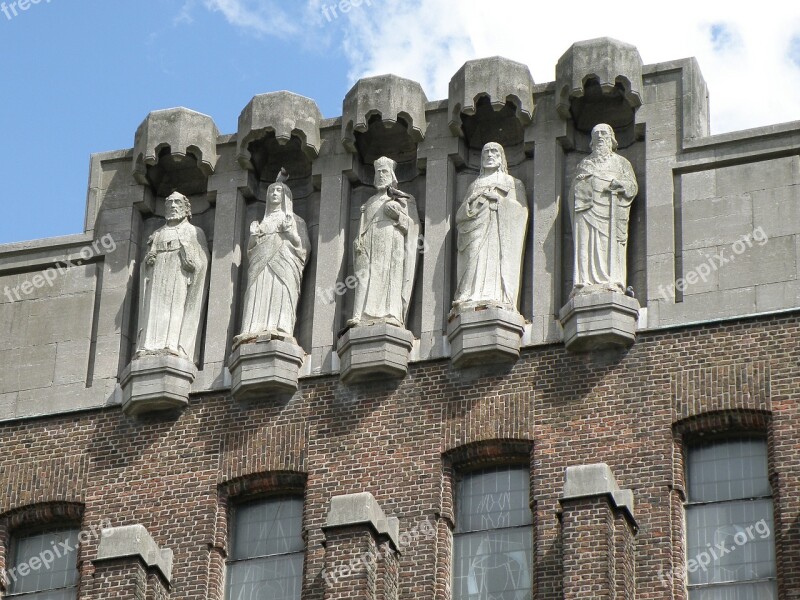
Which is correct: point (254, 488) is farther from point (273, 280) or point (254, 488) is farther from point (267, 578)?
point (273, 280)

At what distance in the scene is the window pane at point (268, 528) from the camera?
3934cm

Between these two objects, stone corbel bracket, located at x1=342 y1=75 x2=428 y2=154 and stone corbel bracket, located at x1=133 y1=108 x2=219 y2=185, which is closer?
stone corbel bracket, located at x1=342 y1=75 x2=428 y2=154

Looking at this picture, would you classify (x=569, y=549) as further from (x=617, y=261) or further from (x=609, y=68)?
(x=609, y=68)

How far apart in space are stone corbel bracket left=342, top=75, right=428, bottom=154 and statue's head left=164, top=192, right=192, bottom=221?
2.54 metres

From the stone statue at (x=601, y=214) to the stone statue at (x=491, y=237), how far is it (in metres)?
0.87

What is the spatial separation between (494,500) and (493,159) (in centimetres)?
502

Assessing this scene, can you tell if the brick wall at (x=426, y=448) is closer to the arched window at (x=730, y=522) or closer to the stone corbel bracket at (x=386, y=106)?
the arched window at (x=730, y=522)

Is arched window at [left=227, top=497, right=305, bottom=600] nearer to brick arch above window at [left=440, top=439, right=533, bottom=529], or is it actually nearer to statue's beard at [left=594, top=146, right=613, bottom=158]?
brick arch above window at [left=440, top=439, right=533, bottom=529]

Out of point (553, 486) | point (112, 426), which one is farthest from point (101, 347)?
point (553, 486)

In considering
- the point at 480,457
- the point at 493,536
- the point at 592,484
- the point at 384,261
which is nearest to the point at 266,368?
the point at 384,261

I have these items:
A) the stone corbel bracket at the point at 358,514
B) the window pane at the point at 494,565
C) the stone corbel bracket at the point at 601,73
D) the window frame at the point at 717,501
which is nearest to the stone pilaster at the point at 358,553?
the stone corbel bracket at the point at 358,514

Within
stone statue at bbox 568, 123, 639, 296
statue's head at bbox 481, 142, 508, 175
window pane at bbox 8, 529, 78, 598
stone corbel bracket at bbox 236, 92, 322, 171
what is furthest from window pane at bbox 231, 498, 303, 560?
statue's head at bbox 481, 142, 508, 175

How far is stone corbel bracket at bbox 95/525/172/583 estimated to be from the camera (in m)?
38.3

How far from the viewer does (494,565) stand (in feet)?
125
